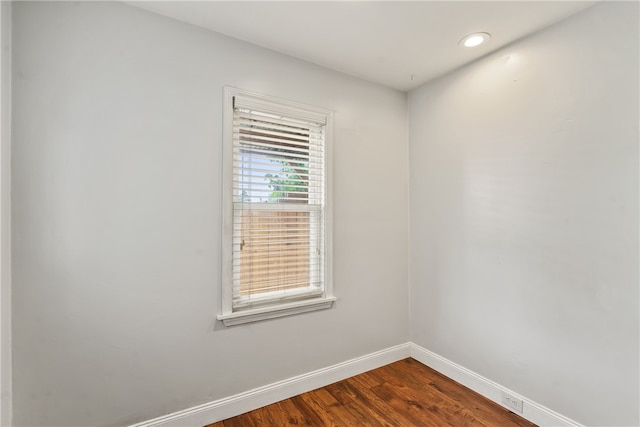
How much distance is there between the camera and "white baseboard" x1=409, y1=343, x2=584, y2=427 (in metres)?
1.78

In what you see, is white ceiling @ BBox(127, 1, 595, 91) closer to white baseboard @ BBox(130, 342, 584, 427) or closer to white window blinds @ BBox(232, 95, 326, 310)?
white window blinds @ BBox(232, 95, 326, 310)

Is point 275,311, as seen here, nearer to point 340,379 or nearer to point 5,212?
point 340,379

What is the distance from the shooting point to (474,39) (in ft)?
6.35

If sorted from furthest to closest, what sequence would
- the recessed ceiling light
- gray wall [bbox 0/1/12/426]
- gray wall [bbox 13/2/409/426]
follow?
the recessed ceiling light
gray wall [bbox 13/2/409/426]
gray wall [bbox 0/1/12/426]

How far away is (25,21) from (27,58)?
176 mm

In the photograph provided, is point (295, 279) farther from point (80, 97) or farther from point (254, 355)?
point (80, 97)

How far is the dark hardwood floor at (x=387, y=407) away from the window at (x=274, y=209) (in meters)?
0.62

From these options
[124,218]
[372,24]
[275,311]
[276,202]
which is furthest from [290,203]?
[372,24]

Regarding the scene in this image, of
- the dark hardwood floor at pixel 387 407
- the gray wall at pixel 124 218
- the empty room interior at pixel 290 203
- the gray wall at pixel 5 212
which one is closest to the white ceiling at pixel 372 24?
the empty room interior at pixel 290 203

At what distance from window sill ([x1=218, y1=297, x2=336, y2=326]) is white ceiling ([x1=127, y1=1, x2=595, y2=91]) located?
5.93 ft

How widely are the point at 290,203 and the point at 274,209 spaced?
0.45ft

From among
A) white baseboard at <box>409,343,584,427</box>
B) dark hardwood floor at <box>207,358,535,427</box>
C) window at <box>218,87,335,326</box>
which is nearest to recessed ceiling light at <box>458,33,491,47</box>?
window at <box>218,87,335,326</box>

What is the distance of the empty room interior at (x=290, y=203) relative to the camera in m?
1.49

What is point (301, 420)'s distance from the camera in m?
1.88
